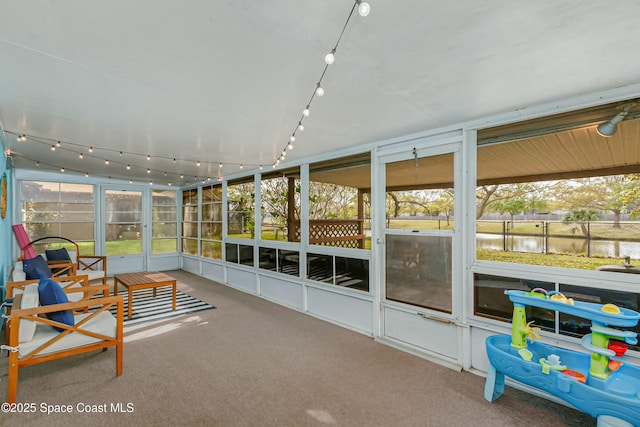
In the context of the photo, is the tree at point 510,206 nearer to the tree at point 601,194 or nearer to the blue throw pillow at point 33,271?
the tree at point 601,194

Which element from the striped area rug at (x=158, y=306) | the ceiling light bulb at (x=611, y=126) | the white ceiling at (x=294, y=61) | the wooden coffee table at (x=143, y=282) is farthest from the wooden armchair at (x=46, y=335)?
the ceiling light bulb at (x=611, y=126)

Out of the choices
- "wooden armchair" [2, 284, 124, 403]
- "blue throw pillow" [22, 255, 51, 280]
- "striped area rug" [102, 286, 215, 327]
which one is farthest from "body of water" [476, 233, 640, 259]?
"blue throw pillow" [22, 255, 51, 280]

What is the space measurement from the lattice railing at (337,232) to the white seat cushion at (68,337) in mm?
2587

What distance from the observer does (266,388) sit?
8.09ft

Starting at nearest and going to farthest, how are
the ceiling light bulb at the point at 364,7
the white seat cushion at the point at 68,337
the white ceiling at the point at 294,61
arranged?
the ceiling light bulb at the point at 364,7 → the white ceiling at the point at 294,61 → the white seat cushion at the point at 68,337

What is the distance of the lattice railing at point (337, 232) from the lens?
3.83m

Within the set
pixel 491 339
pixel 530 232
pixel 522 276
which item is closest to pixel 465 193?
pixel 530 232

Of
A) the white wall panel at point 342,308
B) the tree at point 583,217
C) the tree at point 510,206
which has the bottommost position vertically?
the white wall panel at point 342,308

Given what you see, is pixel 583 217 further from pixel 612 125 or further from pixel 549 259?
pixel 612 125

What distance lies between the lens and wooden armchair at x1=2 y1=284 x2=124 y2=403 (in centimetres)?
230

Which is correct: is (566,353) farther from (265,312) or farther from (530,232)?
(265,312)

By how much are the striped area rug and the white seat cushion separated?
46.3 inches

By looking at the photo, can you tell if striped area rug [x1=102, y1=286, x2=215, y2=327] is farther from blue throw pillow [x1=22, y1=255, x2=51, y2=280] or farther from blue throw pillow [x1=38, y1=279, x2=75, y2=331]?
blue throw pillow [x1=38, y1=279, x2=75, y2=331]

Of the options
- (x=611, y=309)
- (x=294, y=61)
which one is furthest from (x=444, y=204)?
(x=294, y=61)
